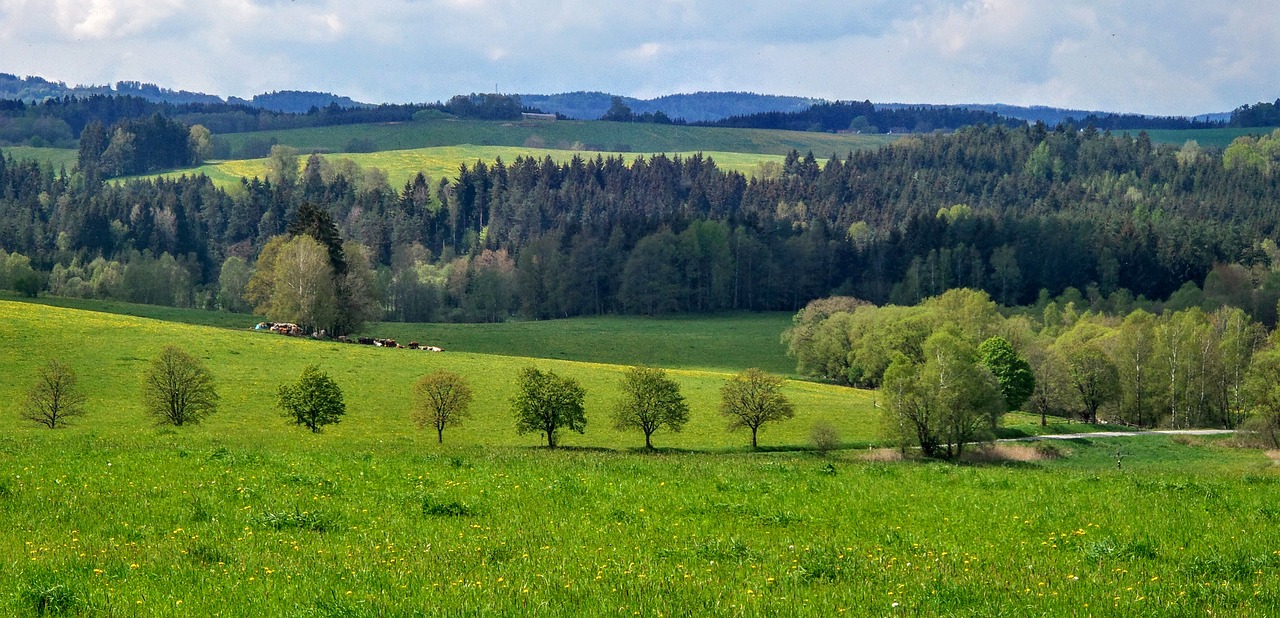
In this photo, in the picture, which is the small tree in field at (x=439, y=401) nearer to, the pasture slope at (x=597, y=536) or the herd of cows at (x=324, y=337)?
the pasture slope at (x=597, y=536)

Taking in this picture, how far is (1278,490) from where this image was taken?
23688mm

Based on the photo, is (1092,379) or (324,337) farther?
(324,337)

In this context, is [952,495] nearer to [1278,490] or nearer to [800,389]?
[1278,490]

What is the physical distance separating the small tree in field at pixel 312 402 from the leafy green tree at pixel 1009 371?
51.5 metres

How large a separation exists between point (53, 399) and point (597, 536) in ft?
176

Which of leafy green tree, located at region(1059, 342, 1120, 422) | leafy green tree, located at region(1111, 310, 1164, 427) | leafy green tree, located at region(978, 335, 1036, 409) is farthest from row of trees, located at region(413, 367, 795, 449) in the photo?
leafy green tree, located at region(1111, 310, 1164, 427)

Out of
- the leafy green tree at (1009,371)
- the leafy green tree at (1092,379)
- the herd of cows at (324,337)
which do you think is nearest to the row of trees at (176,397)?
the herd of cows at (324,337)

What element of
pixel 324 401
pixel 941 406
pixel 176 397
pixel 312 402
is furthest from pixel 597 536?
pixel 176 397

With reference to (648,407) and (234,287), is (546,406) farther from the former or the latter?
(234,287)

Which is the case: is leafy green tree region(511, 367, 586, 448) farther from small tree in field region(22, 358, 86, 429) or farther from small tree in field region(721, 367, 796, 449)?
small tree in field region(22, 358, 86, 429)

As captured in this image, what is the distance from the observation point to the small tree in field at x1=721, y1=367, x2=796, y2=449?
68.9 meters

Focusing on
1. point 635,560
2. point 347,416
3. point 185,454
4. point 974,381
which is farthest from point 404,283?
point 635,560

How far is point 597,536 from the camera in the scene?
16.7m

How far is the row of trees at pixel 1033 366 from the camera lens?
63.2m
